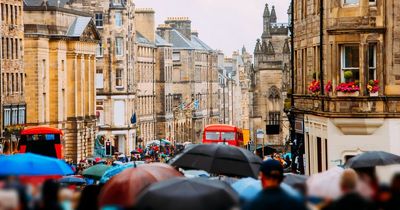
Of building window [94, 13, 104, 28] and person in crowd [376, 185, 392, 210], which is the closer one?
person in crowd [376, 185, 392, 210]

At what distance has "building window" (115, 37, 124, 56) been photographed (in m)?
126

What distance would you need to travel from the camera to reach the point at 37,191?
1546 cm

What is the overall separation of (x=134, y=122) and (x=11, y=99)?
4044 centimetres

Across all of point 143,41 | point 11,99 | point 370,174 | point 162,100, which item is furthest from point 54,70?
point 370,174

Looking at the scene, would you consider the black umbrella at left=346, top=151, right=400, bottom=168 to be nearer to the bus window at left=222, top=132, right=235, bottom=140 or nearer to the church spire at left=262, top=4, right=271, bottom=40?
the bus window at left=222, top=132, right=235, bottom=140

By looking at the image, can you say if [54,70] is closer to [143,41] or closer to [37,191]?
[143,41]

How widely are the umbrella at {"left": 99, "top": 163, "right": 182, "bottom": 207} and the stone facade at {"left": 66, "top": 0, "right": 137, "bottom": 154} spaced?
98.2m

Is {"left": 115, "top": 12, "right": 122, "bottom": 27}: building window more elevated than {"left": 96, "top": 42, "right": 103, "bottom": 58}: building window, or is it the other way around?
{"left": 115, "top": 12, "right": 122, "bottom": 27}: building window

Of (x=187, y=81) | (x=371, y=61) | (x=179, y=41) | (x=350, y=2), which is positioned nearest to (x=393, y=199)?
(x=371, y=61)

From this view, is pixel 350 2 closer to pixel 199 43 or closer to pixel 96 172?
pixel 96 172

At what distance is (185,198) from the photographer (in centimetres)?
1659

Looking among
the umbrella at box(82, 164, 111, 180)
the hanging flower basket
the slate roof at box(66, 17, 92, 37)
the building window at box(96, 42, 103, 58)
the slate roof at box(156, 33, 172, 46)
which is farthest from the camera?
the slate roof at box(156, 33, 172, 46)

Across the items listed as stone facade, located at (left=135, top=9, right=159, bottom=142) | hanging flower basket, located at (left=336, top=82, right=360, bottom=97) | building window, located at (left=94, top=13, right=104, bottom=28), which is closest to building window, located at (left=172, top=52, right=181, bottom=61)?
Result: stone facade, located at (left=135, top=9, right=159, bottom=142)

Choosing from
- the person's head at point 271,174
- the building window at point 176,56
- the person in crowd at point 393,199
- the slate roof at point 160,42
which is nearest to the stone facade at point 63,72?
the slate roof at point 160,42
